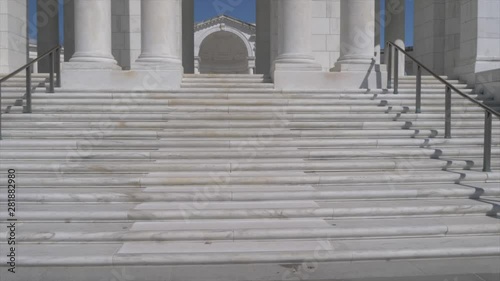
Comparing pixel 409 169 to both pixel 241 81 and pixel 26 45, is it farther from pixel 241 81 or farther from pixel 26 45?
pixel 26 45

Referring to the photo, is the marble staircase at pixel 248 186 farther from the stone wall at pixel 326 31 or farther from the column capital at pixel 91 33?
the stone wall at pixel 326 31

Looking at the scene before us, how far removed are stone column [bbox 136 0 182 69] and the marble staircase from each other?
43.5 inches

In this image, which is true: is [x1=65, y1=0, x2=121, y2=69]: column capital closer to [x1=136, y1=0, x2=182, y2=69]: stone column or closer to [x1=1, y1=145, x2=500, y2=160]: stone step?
[x1=136, y1=0, x2=182, y2=69]: stone column

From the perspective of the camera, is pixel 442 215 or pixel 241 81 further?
pixel 241 81

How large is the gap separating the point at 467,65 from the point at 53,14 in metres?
14.5

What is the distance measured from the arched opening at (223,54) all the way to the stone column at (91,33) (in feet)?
74.8

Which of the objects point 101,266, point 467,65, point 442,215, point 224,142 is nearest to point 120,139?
point 224,142

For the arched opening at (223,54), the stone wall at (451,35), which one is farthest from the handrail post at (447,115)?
the arched opening at (223,54)

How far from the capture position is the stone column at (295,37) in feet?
34.8

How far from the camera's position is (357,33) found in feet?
35.9

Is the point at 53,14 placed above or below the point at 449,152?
above

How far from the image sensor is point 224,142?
749 centimetres

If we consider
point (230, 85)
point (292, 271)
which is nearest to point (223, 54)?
point (230, 85)

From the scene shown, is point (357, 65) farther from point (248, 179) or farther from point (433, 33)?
point (433, 33)
